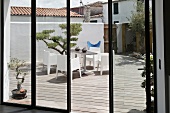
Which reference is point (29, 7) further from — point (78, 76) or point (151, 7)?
point (151, 7)

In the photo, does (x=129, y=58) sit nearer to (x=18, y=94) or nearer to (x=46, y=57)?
(x=46, y=57)

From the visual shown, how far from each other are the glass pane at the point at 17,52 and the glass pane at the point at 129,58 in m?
1.84

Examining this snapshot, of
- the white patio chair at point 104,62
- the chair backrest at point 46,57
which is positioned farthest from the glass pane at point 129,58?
the chair backrest at point 46,57

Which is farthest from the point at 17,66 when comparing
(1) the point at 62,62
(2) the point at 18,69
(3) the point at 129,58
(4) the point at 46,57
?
(3) the point at 129,58

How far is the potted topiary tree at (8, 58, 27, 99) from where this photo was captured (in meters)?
5.10

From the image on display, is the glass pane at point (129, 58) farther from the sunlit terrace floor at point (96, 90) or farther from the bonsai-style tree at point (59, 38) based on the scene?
the bonsai-style tree at point (59, 38)

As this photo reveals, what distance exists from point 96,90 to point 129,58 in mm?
876

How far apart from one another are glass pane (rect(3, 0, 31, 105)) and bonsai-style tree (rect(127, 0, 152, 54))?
2.10 meters

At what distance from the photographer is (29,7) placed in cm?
503

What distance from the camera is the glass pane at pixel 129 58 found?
4.13m

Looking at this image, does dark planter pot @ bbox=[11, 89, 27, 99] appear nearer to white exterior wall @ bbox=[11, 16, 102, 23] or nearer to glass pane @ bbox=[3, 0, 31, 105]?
glass pane @ bbox=[3, 0, 31, 105]

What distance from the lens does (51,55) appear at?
484 centimetres

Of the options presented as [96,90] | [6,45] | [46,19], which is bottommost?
[96,90]

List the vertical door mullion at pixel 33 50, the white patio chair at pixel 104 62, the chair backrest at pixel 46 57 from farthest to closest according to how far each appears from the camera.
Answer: the vertical door mullion at pixel 33 50 < the chair backrest at pixel 46 57 < the white patio chair at pixel 104 62
